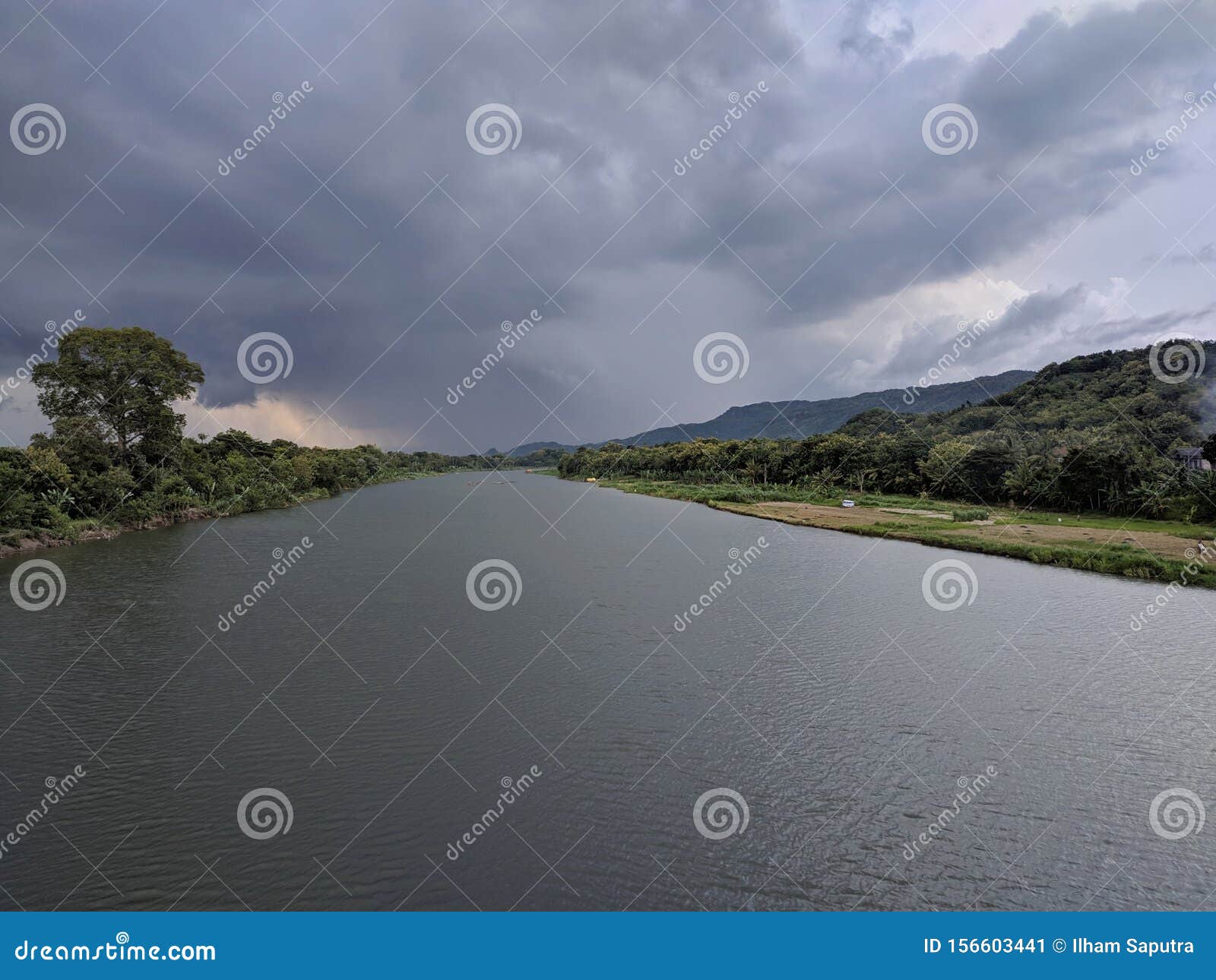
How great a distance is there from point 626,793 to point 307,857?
4.03 m

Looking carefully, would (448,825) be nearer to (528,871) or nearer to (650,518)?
(528,871)

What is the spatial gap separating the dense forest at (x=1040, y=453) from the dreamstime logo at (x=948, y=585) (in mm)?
20634

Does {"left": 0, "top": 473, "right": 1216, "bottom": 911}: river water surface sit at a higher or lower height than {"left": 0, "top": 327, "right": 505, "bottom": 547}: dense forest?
higher

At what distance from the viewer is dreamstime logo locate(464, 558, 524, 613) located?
1856 cm

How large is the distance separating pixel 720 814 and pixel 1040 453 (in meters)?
58.4

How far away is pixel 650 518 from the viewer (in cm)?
4741

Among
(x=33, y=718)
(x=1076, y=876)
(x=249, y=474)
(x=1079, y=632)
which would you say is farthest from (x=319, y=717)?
(x=249, y=474)

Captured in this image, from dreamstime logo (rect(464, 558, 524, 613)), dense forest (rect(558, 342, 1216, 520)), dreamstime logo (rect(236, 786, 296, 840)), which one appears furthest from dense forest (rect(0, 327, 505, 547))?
dense forest (rect(558, 342, 1216, 520))
